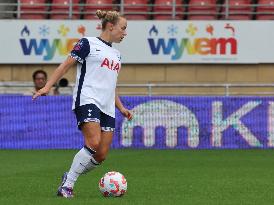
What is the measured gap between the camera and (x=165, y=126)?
61.7 feet

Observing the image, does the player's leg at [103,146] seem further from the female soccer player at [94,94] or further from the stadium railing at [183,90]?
the stadium railing at [183,90]

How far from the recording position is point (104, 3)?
24109 mm

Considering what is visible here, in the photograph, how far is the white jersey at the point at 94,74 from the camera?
951 cm

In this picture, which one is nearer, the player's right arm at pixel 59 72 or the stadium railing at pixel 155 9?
the player's right arm at pixel 59 72

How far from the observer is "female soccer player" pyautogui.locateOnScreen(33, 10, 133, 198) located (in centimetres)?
944

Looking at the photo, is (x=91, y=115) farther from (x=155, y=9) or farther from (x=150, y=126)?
(x=155, y=9)

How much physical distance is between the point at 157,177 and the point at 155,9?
12.3 meters

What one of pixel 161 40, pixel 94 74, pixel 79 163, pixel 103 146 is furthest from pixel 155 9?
pixel 79 163

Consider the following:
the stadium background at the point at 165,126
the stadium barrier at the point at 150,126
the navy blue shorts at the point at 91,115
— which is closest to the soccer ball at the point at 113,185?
the stadium background at the point at 165,126

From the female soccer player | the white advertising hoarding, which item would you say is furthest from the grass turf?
the white advertising hoarding

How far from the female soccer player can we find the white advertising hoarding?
13768mm

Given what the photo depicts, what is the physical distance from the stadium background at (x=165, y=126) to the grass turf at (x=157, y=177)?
13mm

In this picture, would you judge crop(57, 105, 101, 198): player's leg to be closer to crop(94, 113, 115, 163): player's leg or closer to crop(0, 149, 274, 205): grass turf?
crop(94, 113, 115, 163): player's leg

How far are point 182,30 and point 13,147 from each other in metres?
6.46
